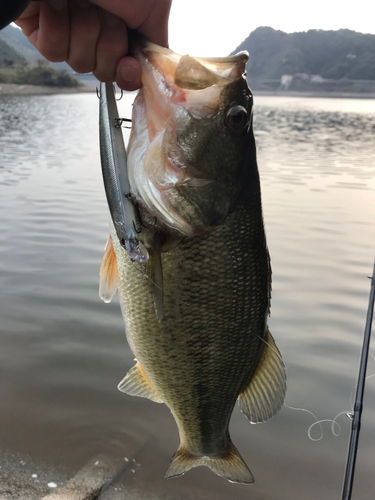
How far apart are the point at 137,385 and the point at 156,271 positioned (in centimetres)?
72

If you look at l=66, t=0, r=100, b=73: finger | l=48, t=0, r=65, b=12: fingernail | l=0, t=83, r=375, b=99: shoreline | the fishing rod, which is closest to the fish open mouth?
l=66, t=0, r=100, b=73: finger

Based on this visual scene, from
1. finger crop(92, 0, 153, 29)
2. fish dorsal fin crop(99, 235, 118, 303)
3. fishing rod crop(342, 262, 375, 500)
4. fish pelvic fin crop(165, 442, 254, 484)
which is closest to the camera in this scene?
finger crop(92, 0, 153, 29)

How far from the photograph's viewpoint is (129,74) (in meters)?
1.33

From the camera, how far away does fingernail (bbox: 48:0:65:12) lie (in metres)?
1.28

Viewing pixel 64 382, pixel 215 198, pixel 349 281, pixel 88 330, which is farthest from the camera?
pixel 349 281

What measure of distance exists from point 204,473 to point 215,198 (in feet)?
7.68

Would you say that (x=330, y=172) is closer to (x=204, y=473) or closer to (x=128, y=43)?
(x=204, y=473)

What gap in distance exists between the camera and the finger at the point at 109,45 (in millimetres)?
1304

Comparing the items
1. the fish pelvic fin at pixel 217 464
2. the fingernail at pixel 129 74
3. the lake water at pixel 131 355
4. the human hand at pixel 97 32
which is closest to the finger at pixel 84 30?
the human hand at pixel 97 32

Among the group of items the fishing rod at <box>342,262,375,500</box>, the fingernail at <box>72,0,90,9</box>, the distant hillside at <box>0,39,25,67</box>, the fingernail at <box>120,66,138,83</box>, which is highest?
the distant hillside at <box>0,39,25,67</box>

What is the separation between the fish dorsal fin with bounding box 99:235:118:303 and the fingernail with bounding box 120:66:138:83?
634 millimetres

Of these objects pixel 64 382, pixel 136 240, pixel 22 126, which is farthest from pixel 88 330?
pixel 22 126

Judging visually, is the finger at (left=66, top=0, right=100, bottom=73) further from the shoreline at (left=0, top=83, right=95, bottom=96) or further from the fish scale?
the shoreline at (left=0, top=83, right=95, bottom=96)

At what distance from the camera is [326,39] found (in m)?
117
